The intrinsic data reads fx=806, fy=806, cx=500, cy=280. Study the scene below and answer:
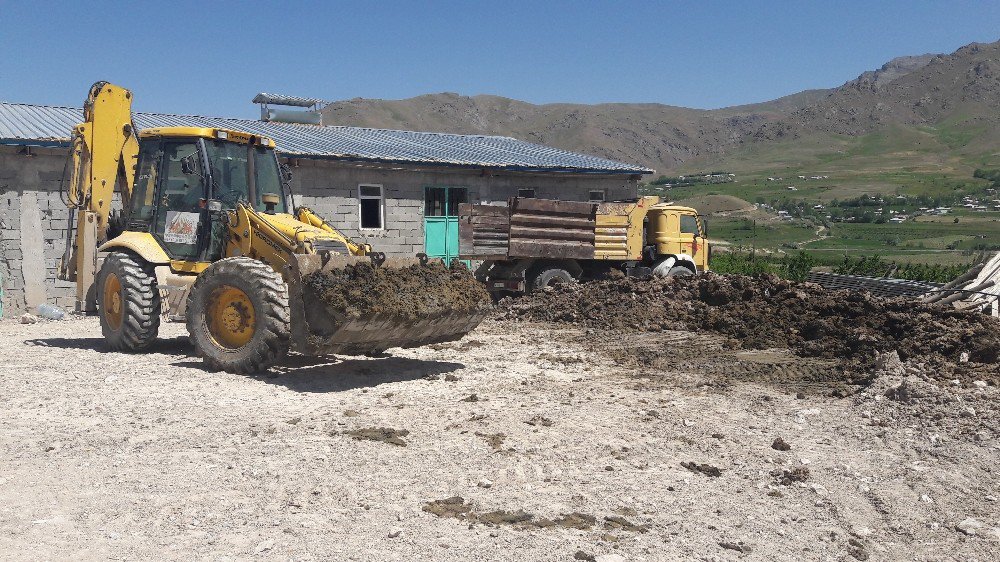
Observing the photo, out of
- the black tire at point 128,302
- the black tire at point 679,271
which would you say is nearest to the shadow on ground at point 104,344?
the black tire at point 128,302

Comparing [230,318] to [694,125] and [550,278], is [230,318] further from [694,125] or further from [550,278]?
[694,125]

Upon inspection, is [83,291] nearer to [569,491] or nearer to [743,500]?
[569,491]

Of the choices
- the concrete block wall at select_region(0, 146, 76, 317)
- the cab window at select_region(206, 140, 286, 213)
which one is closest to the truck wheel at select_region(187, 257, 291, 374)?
the cab window at select_region(206, 140, 286, 213)

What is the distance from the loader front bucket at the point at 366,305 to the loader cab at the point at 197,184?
2.00 metres

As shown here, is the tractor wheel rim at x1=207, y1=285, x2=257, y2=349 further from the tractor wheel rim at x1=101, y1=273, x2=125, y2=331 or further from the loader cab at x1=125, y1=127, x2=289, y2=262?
the tractor wheel rim at x1=101, y1=273, x2=125, y2=331

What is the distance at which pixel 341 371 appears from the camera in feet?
30.8

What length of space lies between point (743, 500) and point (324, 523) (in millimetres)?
2717

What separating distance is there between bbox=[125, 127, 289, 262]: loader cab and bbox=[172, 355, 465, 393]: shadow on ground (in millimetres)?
1561

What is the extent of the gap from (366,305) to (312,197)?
36.2 ft

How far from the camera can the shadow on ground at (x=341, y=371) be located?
341 inches

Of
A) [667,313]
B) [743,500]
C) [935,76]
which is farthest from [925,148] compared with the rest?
[743,500]

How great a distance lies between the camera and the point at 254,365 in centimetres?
861

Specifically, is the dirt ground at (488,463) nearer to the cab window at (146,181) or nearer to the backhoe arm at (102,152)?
the cab window at (146,181)

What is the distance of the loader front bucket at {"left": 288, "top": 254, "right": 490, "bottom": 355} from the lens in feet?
26.2
